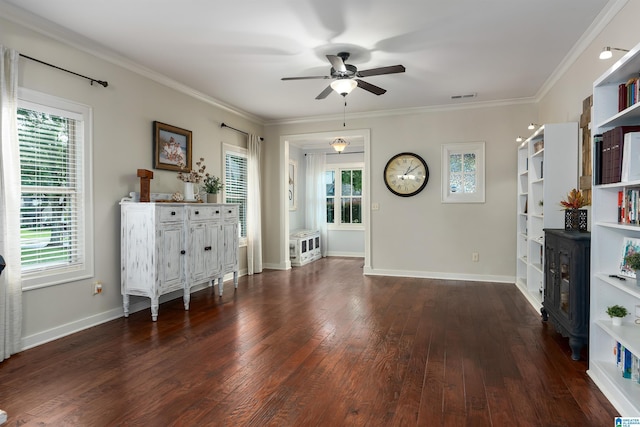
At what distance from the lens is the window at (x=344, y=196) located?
889 cm

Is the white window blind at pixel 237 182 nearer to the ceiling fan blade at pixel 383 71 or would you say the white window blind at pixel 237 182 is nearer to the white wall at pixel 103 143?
the white wall at pixel 103 143

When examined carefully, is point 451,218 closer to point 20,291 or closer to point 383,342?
point 383,342

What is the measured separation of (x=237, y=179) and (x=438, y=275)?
3.58m

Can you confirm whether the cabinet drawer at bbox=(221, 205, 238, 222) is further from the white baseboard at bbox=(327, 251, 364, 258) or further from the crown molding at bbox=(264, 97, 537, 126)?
the white baseboard at bbox=(327, 251, 364, 258)

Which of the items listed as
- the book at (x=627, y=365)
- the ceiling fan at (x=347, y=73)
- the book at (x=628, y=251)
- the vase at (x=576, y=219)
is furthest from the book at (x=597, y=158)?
the ceiling fan at (x=347, y=73)

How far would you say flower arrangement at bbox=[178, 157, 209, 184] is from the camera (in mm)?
4766

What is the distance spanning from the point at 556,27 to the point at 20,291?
5.01 m

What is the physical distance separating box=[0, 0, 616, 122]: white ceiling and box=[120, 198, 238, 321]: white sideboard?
1.51 metres

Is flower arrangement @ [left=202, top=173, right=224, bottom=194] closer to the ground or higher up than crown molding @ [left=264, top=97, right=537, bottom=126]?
closer to the ground

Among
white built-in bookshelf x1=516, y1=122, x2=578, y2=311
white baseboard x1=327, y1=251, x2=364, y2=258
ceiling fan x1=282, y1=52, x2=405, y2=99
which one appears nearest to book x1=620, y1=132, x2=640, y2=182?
white built-in bookshelf x1=516, y1=122, x2=578, y2=311

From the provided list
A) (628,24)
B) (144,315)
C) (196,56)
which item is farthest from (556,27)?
(144,315)

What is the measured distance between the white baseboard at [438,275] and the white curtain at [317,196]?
2.61 m

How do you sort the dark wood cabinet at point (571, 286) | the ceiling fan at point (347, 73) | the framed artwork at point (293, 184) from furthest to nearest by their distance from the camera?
the framed artwork at point (293, 184) < the ceiling fan at point (347, 73) < the dark wood cabinet at point (571, 286)

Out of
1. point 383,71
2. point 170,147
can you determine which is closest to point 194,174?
point 170,147
